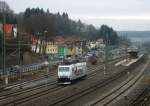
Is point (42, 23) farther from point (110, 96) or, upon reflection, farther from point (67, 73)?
point (110, 96)

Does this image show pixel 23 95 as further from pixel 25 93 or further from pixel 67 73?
pixel 67 73

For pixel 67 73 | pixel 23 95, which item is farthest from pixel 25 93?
pixel 67 73

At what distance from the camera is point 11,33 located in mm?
96812

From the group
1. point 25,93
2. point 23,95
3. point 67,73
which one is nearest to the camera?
point 23,95

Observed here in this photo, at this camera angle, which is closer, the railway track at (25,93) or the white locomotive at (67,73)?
the railway track at (25,93)

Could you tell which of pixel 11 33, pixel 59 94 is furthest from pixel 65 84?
pixel 11 33

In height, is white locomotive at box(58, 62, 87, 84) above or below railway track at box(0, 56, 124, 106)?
above

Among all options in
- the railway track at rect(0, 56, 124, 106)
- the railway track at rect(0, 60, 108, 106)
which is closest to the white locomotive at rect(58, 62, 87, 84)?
the railway track at rect(0, 60, 108, 106)

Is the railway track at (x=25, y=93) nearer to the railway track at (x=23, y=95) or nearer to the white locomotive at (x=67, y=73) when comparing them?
the railway track at (x=23, y=95)

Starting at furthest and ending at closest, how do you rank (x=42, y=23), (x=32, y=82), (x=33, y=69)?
(x=42, y=23)
(x=33, y=69)
(x=32, y=82)

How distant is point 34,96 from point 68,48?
324 feet

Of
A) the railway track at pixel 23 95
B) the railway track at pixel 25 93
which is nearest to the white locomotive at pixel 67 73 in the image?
the railway track at pixel 25 93

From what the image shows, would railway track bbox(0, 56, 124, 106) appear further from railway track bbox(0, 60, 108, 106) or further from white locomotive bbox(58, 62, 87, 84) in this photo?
white locomotive bbox(58, 62, 87, 84)

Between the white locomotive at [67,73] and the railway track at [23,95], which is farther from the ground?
the white locomotive at [67,73]
